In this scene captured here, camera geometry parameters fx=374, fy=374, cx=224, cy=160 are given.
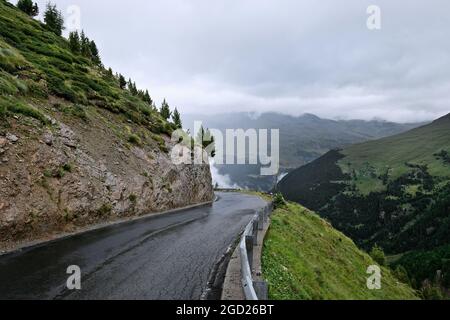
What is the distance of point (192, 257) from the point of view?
1396 centimetres

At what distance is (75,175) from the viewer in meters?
19.9

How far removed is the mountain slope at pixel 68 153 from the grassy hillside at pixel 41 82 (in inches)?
3.3

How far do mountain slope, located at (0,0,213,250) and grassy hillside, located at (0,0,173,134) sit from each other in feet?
0.28

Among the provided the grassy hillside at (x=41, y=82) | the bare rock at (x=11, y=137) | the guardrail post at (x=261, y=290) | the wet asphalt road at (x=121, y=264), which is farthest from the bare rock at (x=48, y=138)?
the guardrail post at (x=261, y=290)

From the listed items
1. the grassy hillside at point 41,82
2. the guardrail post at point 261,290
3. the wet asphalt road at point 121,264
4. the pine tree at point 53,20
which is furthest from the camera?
the pine tree at point 53,20

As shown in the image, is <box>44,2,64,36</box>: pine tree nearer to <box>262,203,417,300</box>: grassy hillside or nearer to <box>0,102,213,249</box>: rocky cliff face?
<box>0,102,213,249</box>: rocky cliff face

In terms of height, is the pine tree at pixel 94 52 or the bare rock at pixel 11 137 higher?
the pine tree at pixel 94 52

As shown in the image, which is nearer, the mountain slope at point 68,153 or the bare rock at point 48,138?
the mountain slope at point 68,153

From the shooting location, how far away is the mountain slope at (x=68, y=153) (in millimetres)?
16203

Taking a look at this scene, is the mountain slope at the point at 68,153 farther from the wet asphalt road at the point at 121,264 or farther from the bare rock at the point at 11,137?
the wet asphalt road at the point at 121,264

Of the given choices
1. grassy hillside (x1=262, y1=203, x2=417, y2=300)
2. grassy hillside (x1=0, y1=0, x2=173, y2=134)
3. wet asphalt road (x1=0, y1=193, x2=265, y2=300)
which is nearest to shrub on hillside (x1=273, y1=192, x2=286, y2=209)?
grassy hillside (x1=262, y1=203, x2=417, y2=300)

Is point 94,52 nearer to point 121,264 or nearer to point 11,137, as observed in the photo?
point 11,137
